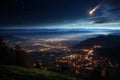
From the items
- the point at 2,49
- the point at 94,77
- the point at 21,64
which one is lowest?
the point at 94,77

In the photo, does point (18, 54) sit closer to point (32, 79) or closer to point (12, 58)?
point (12, 58)

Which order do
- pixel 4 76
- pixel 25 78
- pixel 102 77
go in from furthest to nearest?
pixel 102 77 < pixel 25 78 < pixel 4 76

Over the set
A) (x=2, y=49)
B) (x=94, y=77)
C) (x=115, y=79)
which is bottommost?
(x=115, y=79)

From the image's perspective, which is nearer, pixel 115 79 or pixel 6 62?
pixel 6 62

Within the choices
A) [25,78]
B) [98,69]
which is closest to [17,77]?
[25,78]

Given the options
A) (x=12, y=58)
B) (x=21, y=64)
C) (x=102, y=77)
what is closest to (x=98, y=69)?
(x=102, y=77)

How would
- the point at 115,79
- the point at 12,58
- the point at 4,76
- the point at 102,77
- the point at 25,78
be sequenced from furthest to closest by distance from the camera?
the point at 115,79
the point at 12,58
the point at 102,77
the point at 25,78
the point at 4,76

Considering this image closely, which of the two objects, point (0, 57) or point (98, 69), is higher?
point (0, 57)

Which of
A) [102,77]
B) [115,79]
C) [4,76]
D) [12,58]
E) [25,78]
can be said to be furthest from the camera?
[115,79]

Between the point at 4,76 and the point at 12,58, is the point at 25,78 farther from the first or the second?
the point at 12,58
